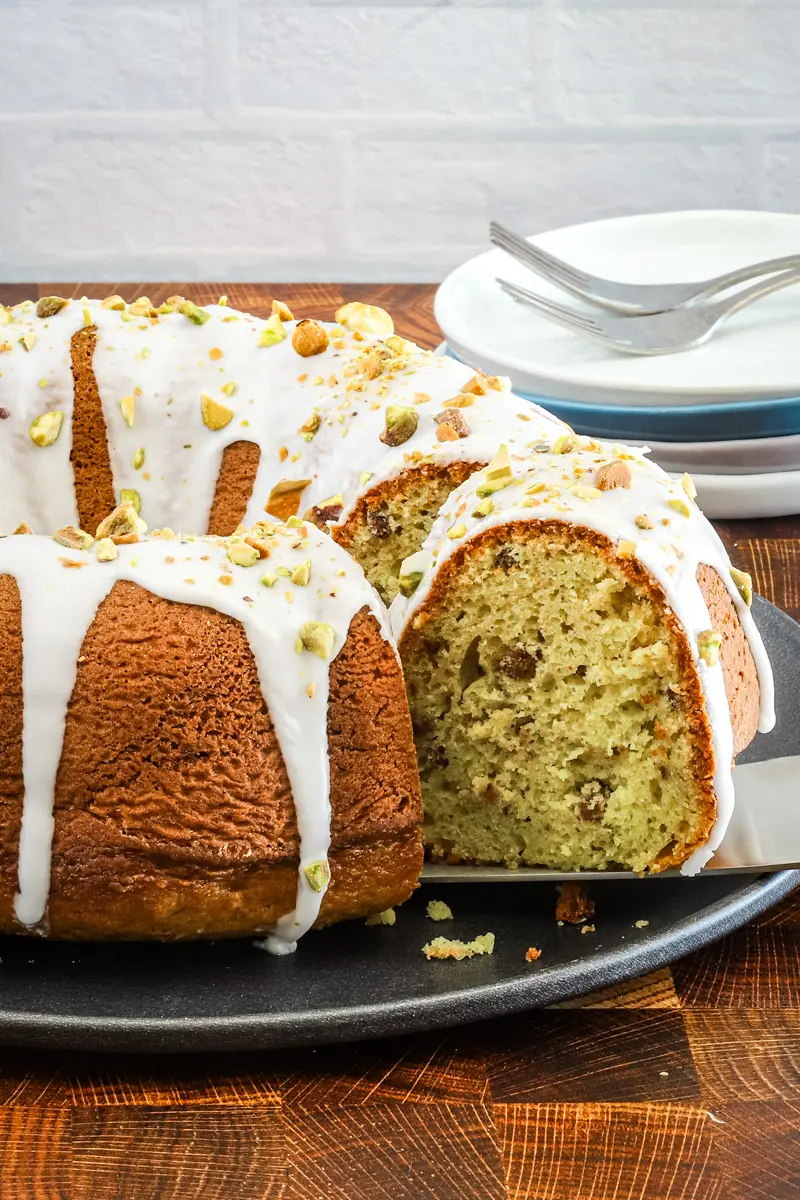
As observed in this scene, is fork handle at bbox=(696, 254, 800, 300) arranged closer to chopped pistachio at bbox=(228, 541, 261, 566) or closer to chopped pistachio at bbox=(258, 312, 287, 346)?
chopped pistachio at bbox=(258, 312, 287, 346)

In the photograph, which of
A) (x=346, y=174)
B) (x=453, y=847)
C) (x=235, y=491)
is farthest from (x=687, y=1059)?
(x=346, y=174)

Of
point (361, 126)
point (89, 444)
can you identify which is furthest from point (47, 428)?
point (361, 126)

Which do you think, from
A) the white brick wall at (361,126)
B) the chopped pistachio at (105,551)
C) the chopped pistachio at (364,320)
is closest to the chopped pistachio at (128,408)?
the chopped pistachio at (364,320)

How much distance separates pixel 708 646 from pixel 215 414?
690 mm

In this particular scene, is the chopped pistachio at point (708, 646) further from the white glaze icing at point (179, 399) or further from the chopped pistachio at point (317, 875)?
the white glaze icing at point (179, 399)

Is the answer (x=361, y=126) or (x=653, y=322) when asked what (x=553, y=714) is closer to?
(x=653, y=322)

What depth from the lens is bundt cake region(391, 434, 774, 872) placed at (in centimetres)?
125

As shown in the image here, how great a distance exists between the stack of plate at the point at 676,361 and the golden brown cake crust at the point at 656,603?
0.65m

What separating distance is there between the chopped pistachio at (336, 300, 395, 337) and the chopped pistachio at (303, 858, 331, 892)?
0.76m

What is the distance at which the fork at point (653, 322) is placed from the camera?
85.1 inches

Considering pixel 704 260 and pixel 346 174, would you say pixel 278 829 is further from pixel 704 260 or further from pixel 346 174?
pixel 346 174

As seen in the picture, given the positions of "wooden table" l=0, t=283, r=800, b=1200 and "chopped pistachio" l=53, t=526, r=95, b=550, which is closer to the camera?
"wooden table" l=0, t=283, r=800, b=1200

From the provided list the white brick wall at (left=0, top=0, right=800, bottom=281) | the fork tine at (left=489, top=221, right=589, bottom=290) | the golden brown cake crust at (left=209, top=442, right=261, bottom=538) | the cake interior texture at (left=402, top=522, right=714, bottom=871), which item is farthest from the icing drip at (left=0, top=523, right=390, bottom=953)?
the white brick wall at (left=0, top=0, right=800, bottom=281)

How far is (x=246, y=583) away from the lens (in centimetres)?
123
